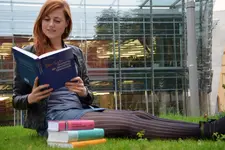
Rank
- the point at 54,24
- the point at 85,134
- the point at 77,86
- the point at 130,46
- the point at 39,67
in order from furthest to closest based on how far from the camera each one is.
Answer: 1. the point at 130,46
2. the point at 54,24
3. the point at 77,86
4. the point at 85,134
5. the point at 39,67

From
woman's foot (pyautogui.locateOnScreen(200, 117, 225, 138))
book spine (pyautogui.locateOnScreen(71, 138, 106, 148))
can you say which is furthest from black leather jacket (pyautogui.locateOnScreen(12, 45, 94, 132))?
woman's foot (pyautogui.locateOnScreen(200, 117, 225, 138))

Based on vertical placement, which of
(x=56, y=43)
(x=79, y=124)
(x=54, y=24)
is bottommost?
(x=79, y=124)

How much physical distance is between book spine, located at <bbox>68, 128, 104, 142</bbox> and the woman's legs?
0.14 m

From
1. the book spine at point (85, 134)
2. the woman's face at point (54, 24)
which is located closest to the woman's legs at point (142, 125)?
the book spine at point (85, 134)

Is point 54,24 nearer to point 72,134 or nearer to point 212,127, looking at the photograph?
point 72,134

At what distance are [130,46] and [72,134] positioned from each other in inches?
572

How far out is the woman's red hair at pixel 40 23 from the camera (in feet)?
8.25

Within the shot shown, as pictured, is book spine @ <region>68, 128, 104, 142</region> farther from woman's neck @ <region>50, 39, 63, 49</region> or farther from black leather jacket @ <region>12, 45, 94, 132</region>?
woman's neck @ <region>50, 39, 63, 49</region>

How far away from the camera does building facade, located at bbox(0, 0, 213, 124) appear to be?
15.8 metres

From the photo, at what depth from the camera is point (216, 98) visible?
17.5 m

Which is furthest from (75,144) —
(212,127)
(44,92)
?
(212,127)

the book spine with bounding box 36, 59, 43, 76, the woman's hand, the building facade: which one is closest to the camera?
the book spine with bounding box 36, 59, 43, 76

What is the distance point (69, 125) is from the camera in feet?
7.13

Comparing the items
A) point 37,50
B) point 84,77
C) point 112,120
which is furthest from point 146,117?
point 37,50
